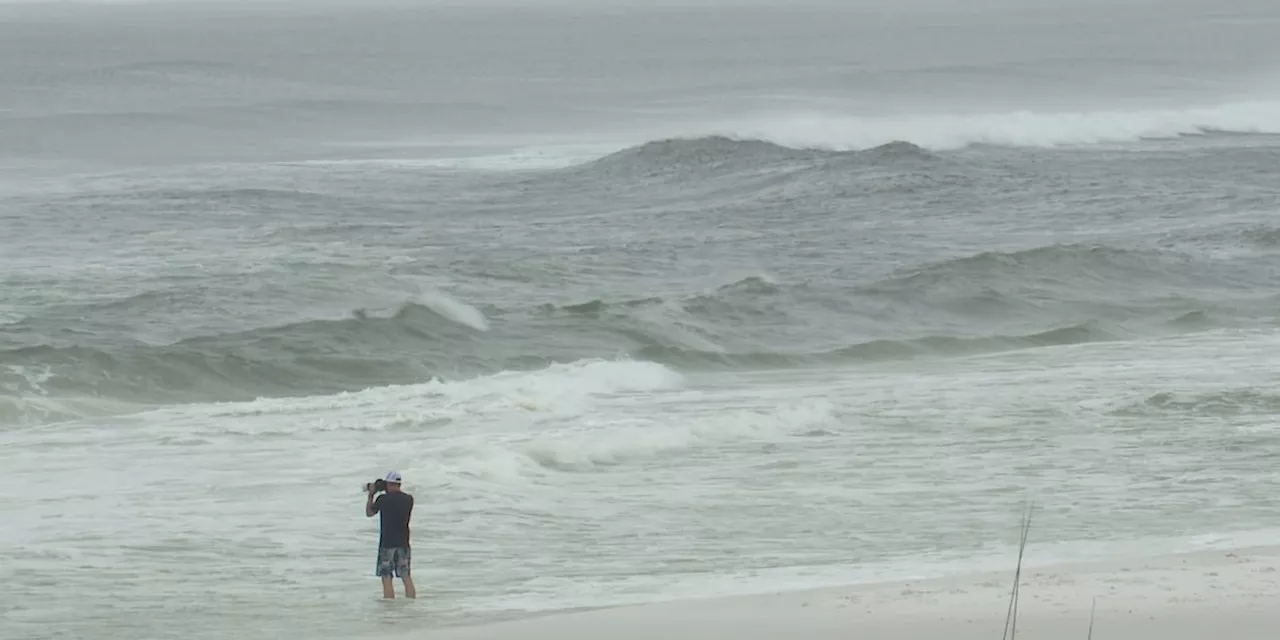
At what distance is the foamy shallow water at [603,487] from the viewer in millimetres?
11148

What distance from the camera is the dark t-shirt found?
10766 millimetres

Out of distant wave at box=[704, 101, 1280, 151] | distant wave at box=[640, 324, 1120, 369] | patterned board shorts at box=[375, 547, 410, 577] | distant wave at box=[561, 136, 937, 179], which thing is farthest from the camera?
distant wave at box=[704, 101, 1280, 151]

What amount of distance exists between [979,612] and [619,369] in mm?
8922

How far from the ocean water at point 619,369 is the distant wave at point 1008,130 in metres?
0.35

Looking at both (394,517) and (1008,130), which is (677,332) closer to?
(394,517)

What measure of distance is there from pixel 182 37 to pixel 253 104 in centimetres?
9713

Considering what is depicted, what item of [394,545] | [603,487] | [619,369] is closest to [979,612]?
[394,545]

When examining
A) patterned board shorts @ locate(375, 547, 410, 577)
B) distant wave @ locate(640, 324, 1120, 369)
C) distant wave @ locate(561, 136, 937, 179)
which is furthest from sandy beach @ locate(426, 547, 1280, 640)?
distant wave @ locate(561, 136, 937, 179)

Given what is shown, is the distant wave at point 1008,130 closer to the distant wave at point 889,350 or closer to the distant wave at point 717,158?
the distant wave at point 717,158

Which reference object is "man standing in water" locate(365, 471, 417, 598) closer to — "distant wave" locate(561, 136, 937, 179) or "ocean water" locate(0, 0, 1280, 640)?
"ocean water" locate(0, 0, 1280, 640)

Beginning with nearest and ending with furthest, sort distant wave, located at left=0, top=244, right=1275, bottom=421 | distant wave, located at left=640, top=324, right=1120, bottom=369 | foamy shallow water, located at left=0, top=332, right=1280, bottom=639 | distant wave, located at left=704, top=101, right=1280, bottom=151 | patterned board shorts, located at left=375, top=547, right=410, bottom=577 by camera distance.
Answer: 1. patterned board shorts, located at left=375, top=547, right=410, bottom=577
2. foamy shallow water, located at left=0, top=332, right=1280, bottom=639
3. distant wave, located at left=0, top=244, right=1275, bottom=421
4. distant wave, located at left=640, top=324, right=1120, bottom=369
5. distant wave, located at left=704, top=101, right=1280, bottom=151

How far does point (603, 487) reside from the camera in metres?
13.7

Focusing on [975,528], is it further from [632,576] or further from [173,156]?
[173,156]

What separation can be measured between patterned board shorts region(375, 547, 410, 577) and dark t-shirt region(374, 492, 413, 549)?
0.10ft
